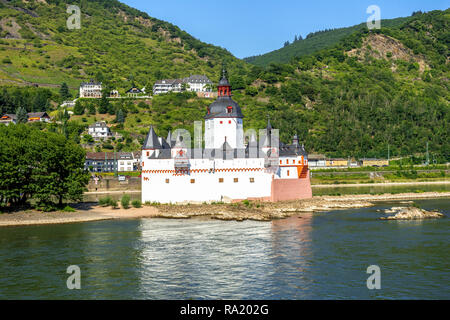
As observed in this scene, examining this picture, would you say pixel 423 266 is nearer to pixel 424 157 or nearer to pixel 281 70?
pixel 424 157

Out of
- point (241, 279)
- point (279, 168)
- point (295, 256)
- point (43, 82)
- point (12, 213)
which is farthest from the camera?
point (43, 82)

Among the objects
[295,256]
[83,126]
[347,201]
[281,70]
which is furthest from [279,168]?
[281,70]

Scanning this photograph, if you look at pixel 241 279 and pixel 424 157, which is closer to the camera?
pixel 241 279

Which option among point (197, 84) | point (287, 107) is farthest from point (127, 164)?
point (197, 84)

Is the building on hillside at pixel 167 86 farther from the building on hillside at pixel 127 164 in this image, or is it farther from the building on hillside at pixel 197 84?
the building on hillside at pixel 127 164

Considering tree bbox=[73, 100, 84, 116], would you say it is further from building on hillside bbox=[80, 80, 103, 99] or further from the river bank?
the river bank

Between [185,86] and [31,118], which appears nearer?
[31,118]

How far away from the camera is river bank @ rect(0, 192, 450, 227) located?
53.0 metres

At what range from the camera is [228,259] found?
1423 inches

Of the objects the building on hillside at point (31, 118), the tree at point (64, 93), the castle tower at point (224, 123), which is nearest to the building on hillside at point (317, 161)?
the castle tower at point (224, 123)

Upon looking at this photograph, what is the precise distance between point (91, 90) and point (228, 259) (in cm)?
13943

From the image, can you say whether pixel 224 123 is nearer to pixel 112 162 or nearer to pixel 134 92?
pixel 112 162

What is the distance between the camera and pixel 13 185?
54938mm

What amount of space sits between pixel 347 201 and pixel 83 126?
82.6m
